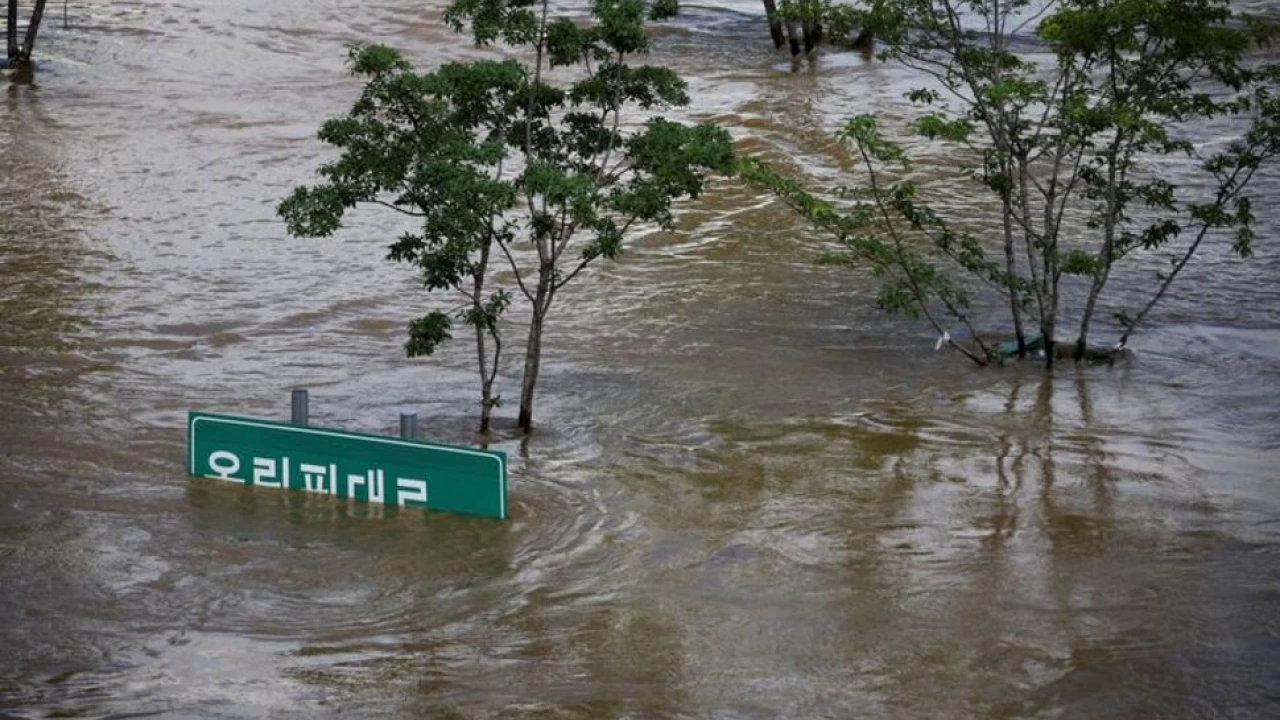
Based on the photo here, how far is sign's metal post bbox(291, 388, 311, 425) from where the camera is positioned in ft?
39.3

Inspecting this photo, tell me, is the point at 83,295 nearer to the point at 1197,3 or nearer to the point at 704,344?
the point at 704,344

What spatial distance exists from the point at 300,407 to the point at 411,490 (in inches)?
39.5

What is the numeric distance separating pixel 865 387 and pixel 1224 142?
11.8 meters

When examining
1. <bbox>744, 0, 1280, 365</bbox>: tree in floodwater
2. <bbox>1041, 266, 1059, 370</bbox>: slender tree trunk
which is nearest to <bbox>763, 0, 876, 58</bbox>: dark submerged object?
<bbox>744, 0, 1280, 365</bbox>: tree in floodwater

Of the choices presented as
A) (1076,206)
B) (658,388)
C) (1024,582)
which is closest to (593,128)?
(658,388)

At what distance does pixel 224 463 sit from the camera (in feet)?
40.2

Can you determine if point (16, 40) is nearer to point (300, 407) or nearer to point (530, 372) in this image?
point (530, 372)

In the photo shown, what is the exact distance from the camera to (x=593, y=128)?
14008 mm

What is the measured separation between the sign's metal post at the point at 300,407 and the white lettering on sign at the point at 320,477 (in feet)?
1.27

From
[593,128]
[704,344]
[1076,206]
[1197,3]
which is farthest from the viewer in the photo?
[1076,206]

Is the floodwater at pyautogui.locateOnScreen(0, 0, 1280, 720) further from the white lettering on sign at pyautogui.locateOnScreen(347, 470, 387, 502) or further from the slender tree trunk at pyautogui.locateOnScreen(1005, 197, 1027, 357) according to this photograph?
the slender tree trunk at pyautogui.locateOnScreen(1005, 197, 1027, 357)

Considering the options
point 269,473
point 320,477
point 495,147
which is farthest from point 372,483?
point 495,147

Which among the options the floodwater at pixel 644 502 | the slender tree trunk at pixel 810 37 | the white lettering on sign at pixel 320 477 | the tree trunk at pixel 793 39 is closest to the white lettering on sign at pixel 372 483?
the white lettering on sign at pixel 320 477

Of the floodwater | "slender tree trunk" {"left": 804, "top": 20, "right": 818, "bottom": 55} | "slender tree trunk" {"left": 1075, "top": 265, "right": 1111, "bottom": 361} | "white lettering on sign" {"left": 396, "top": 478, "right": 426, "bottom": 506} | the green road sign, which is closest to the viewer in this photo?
the floodwater
